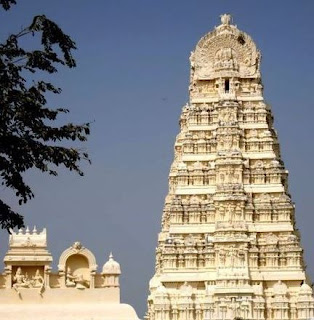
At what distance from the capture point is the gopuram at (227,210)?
50.0 m

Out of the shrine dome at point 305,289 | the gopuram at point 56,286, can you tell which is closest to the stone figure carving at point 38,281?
the gopuram at point 56,286

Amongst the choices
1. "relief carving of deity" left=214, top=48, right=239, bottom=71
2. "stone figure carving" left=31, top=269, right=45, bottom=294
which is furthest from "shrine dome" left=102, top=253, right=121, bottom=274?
"relief carving of deity" left=214, top=48, right=239, bottom=71

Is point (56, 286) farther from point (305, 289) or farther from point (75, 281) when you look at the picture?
point (305, 289)

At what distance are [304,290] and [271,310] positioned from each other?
7.29ft

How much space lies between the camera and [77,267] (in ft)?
107

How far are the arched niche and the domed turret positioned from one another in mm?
441

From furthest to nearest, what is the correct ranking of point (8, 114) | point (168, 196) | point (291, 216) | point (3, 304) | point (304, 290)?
point (168, 196)
point (291, 216)
point (304, 290)
point (3, 304)
point (8, 114)

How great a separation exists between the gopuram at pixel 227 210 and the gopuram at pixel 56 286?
1796cm

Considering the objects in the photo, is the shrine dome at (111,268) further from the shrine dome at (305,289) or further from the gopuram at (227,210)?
the shrine dome at (305,289)

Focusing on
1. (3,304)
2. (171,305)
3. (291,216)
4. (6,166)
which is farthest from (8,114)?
(291,216)

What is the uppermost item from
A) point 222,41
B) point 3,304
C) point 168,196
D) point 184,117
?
point 222,41

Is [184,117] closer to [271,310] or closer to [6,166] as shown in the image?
[271,310]

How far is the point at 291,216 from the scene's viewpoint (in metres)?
53.2

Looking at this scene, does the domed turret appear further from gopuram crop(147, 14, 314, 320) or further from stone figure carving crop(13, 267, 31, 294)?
gopuram crop(147, 14, 314, 320)
